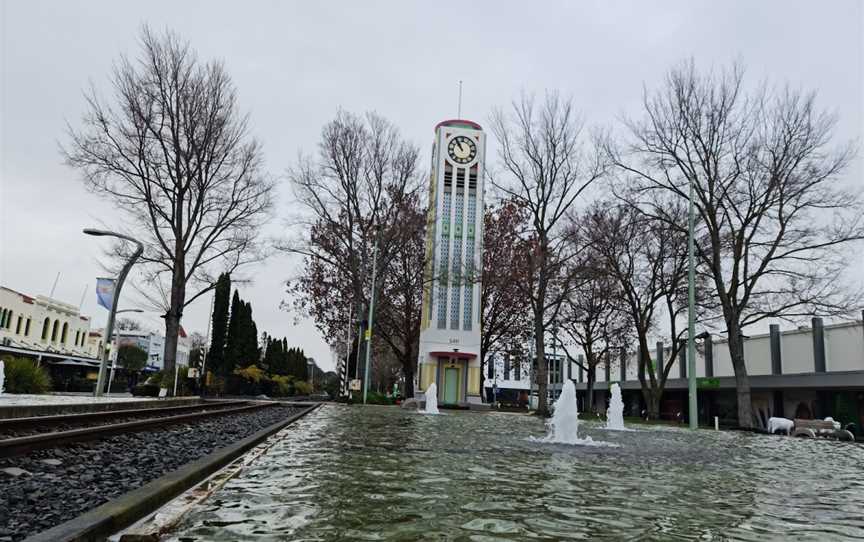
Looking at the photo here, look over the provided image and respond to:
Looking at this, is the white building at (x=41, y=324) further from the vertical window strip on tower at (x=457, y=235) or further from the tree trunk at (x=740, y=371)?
the tree trunk at (x=740, y=371)

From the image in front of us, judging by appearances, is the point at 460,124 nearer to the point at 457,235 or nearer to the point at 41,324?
the point at 457,235

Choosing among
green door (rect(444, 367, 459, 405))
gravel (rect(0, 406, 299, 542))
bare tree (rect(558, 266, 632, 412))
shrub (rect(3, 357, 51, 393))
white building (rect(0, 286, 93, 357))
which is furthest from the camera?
white building (rect(0, 286, 93, 357))

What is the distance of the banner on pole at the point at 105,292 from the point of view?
2612 cm

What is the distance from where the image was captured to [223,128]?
96.9ft

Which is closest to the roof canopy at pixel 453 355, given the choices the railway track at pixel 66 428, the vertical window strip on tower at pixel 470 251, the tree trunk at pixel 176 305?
the vertical window strip on tower at pixel 470 251

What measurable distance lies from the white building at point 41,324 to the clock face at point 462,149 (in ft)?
111

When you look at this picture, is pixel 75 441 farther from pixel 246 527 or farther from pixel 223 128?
pixel 223 128

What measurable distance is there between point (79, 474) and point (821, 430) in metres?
23.7

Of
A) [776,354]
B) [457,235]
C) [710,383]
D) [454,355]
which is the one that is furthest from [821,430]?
[457,235]

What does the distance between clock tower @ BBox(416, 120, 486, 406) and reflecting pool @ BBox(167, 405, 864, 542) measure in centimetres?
2877

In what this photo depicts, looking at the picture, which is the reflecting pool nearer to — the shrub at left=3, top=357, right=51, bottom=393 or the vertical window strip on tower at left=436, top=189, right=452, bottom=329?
the shrub at left=3, top=357, right=51, bottom=393

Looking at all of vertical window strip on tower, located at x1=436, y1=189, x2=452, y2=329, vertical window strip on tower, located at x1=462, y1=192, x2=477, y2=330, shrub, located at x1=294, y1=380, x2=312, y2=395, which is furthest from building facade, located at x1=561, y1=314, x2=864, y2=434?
shrub, located at x1=294, y1=380, x2=312, y2=395

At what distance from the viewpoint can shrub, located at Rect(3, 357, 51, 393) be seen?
22.7 metres

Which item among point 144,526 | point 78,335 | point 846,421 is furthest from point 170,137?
point 78,335
